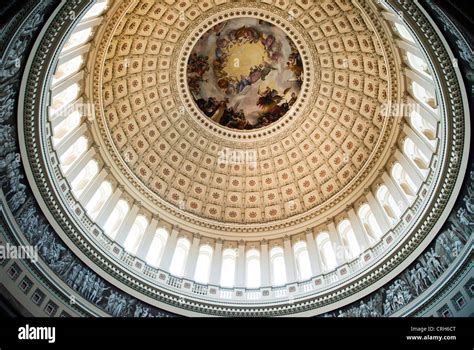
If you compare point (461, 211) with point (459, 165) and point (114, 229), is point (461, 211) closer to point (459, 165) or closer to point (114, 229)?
point (459, 165)

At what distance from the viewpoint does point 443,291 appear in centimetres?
1822

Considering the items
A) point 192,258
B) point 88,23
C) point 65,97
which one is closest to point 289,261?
point 192,258

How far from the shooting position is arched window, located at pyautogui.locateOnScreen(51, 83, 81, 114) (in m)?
22.9

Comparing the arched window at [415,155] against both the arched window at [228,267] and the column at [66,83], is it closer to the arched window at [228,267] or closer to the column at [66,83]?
the arched window at [228,267]

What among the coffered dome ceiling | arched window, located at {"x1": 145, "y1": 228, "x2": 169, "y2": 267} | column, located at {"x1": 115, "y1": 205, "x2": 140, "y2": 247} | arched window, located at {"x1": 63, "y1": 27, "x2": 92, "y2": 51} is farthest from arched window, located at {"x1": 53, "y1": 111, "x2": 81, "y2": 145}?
arched window, located at {"x1": 145, "y1": 228, "x2": 169, "y2": 267}

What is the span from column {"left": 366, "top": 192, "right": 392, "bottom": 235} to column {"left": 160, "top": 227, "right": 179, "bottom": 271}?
12.1 m

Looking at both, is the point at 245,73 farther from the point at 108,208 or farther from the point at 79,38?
Answer: the point at 108,208

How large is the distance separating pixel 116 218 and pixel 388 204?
15699 mm

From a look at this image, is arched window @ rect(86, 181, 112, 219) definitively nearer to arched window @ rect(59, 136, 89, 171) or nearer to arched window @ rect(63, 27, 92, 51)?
Result: arched window @ rect(59, 136, 89, 171)

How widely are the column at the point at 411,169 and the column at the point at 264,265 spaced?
988cm

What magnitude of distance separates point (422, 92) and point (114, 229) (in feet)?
60.2

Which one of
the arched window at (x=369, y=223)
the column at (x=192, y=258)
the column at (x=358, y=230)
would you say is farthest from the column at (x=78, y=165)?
Result: the arched window at (x=369, y=223)

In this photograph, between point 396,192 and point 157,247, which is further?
point 157,247

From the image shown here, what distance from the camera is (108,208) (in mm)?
26062
